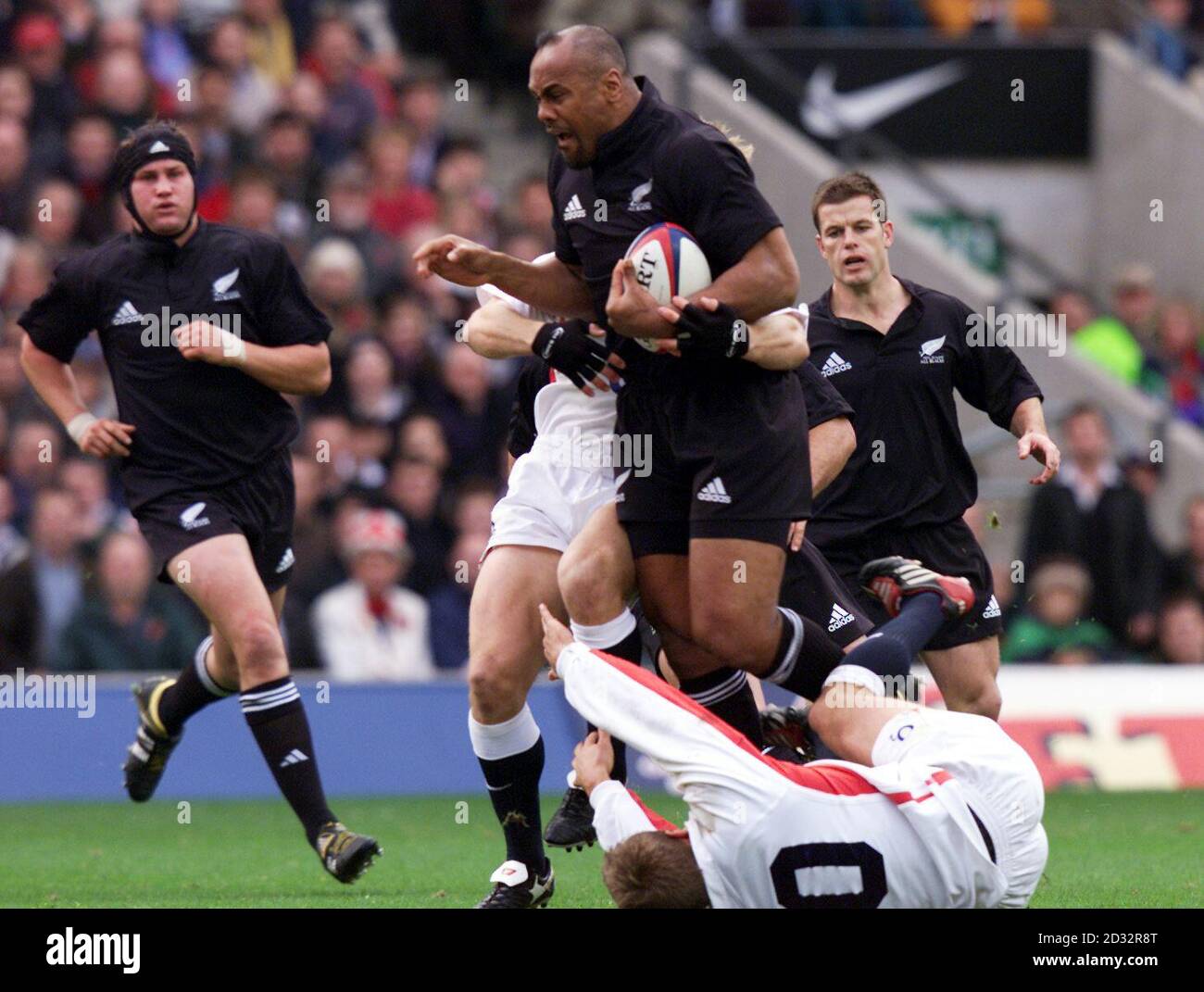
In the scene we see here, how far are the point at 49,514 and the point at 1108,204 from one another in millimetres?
9211

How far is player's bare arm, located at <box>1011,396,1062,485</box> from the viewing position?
794 cm

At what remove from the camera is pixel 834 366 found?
28.4 ft

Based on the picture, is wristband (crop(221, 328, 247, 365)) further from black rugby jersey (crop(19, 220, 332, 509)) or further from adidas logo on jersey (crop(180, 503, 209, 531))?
adidas logo on jersey (crop(180, 503, 209, 531))

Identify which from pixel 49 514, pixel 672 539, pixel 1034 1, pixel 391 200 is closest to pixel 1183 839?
pixel 672 539

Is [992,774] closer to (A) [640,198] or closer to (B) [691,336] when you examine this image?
(B) [691,336]

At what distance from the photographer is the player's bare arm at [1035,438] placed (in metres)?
7.94

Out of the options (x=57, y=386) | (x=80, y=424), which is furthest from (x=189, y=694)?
(x=57, y=386)

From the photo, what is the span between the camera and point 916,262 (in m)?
15.5

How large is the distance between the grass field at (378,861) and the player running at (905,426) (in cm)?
96

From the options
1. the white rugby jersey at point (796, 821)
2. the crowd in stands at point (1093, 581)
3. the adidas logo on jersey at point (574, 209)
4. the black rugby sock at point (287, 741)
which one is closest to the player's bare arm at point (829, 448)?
the adidas logo on jersey at point (574, 209)

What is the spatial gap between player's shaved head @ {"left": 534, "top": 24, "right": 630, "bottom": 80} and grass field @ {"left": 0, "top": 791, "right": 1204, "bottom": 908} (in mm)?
2720

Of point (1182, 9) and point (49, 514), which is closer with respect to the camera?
point (49, 514)

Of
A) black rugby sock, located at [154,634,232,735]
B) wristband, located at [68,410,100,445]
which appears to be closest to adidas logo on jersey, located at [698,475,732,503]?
black rugby sock, located at [154,634,232,735]
